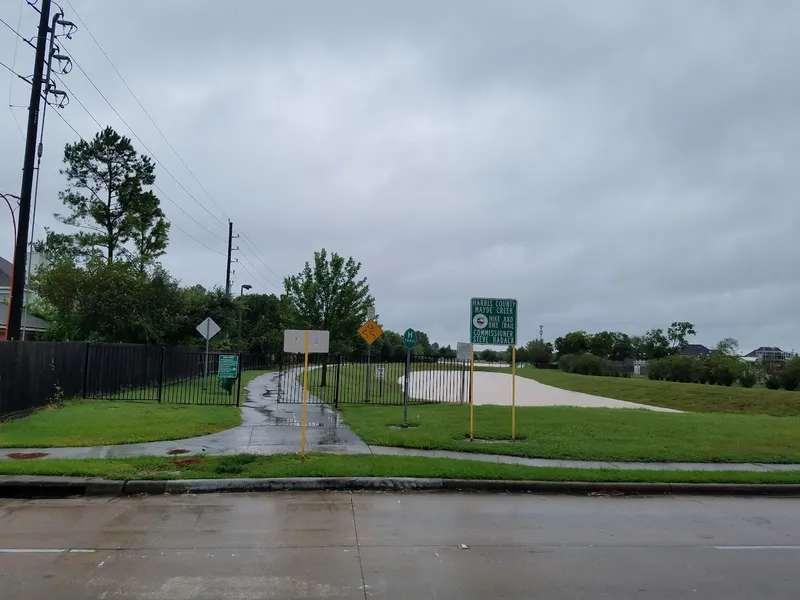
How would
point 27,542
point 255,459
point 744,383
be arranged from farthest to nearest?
point 744,383
point 255,459
point 27,542

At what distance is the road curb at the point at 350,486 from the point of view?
9000 mm

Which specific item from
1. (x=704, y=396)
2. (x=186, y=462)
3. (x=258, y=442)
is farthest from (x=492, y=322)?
(x=704, y=396)

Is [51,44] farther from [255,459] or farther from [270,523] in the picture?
[270,523]

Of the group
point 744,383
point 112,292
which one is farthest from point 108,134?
point 744,383

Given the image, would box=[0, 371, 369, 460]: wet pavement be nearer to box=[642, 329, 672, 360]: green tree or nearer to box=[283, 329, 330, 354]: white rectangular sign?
box=[283, 329, 330, 354]: white rectangular sign

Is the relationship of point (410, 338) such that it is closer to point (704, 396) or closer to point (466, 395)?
point (466, 395)

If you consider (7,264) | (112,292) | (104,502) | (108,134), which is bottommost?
(104,502)

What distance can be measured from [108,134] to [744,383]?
4761 centimetres

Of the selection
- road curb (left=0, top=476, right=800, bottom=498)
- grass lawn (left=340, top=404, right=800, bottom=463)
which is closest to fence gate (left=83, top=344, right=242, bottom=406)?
grass lawn (left=340, top=404, right=800, bottom=463)

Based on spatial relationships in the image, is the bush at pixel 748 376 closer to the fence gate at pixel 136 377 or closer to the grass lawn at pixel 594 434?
the grass lawn at pixel 594 434

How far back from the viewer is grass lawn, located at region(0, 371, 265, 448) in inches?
487

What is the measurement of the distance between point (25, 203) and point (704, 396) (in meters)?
37.0

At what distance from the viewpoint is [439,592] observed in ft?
17.0

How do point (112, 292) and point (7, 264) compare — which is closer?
point (112, 292)
